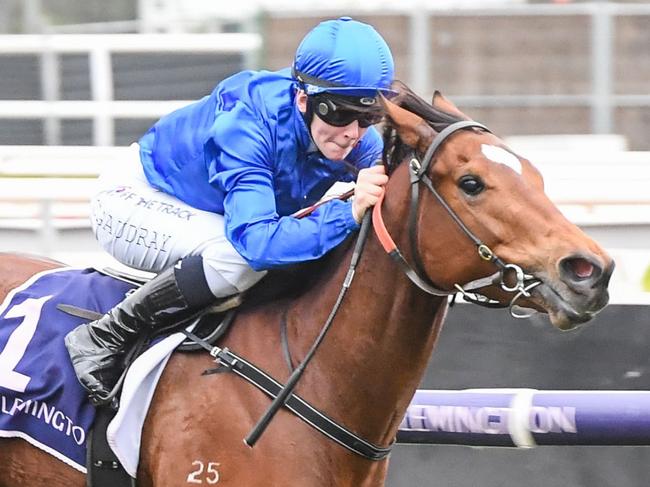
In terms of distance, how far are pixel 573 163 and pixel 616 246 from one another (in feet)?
3.72

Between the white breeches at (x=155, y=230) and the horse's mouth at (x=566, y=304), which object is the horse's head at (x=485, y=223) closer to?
the horse's mouth at (x=566, y=304)

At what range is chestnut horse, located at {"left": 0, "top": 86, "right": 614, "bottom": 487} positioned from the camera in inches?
133

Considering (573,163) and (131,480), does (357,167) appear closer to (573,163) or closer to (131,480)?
(131,480)

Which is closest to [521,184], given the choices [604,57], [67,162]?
[67,162]

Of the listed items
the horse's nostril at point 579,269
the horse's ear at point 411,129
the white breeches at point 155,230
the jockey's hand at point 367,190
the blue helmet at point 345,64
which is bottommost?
the white breeches at point 155,230

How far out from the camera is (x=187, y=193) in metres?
4.06

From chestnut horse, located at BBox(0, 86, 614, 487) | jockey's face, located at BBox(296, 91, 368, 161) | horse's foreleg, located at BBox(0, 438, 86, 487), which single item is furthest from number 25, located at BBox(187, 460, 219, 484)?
jockey's face, located at BBox(296, 91, 368, 161)

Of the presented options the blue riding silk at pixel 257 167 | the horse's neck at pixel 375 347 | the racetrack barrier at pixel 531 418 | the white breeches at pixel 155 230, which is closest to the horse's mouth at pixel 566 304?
the horse's neck at pixel 375 347

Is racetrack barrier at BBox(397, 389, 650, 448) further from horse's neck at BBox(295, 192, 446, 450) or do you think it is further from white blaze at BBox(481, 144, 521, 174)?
white blaze at BBox(481, 144, 521, 174)

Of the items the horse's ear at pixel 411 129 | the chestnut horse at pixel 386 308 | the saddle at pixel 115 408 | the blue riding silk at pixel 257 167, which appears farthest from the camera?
the saddle at pixel 115 408

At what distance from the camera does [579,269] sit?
3.29m

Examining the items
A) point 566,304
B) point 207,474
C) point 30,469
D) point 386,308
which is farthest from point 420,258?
point 30,469

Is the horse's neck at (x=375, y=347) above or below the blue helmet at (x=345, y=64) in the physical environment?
below

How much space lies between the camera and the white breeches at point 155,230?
3842 mm
